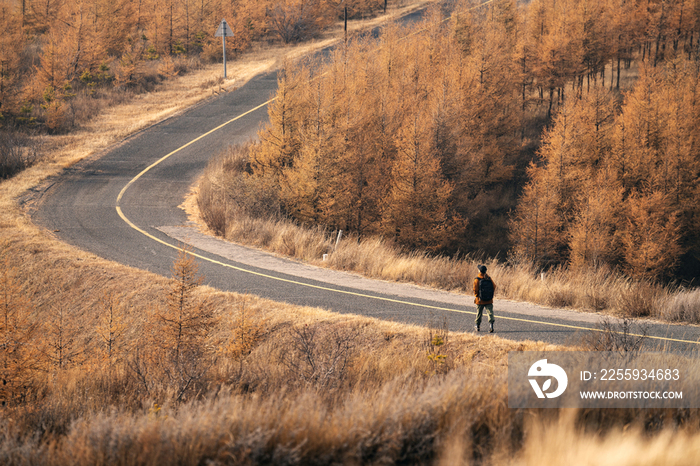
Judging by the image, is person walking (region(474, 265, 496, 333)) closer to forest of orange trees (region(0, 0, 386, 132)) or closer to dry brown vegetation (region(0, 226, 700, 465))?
dry brown vegetation (region(0, 226, 700, 465))

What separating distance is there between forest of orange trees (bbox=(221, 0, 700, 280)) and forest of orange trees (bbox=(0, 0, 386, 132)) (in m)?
15.7

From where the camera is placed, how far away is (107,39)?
48.9 metres

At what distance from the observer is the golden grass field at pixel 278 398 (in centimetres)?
460

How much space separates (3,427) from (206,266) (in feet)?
38.8

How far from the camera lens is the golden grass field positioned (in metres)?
4.60

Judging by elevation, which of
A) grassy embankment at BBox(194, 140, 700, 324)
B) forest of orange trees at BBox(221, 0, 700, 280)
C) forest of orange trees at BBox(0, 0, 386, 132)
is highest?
forest of orange trees at BBox(0, 0, 386, 132)

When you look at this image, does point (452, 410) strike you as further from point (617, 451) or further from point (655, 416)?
point (655, 416)

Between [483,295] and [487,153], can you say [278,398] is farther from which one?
[487,153]

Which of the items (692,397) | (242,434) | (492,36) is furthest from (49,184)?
(492,36)

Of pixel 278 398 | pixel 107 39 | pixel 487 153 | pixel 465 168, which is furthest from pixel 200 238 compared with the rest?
pixel 107 39

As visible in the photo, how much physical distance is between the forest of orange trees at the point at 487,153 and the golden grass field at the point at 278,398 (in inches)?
498

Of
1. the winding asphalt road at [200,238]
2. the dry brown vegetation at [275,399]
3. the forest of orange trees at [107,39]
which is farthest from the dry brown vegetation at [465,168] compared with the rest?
the forest of orange trees at [107,39]

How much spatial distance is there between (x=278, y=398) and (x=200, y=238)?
51.8ft

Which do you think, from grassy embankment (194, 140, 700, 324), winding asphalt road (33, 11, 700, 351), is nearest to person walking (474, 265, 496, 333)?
winding asphalt road (33, 11, 700, 351)
